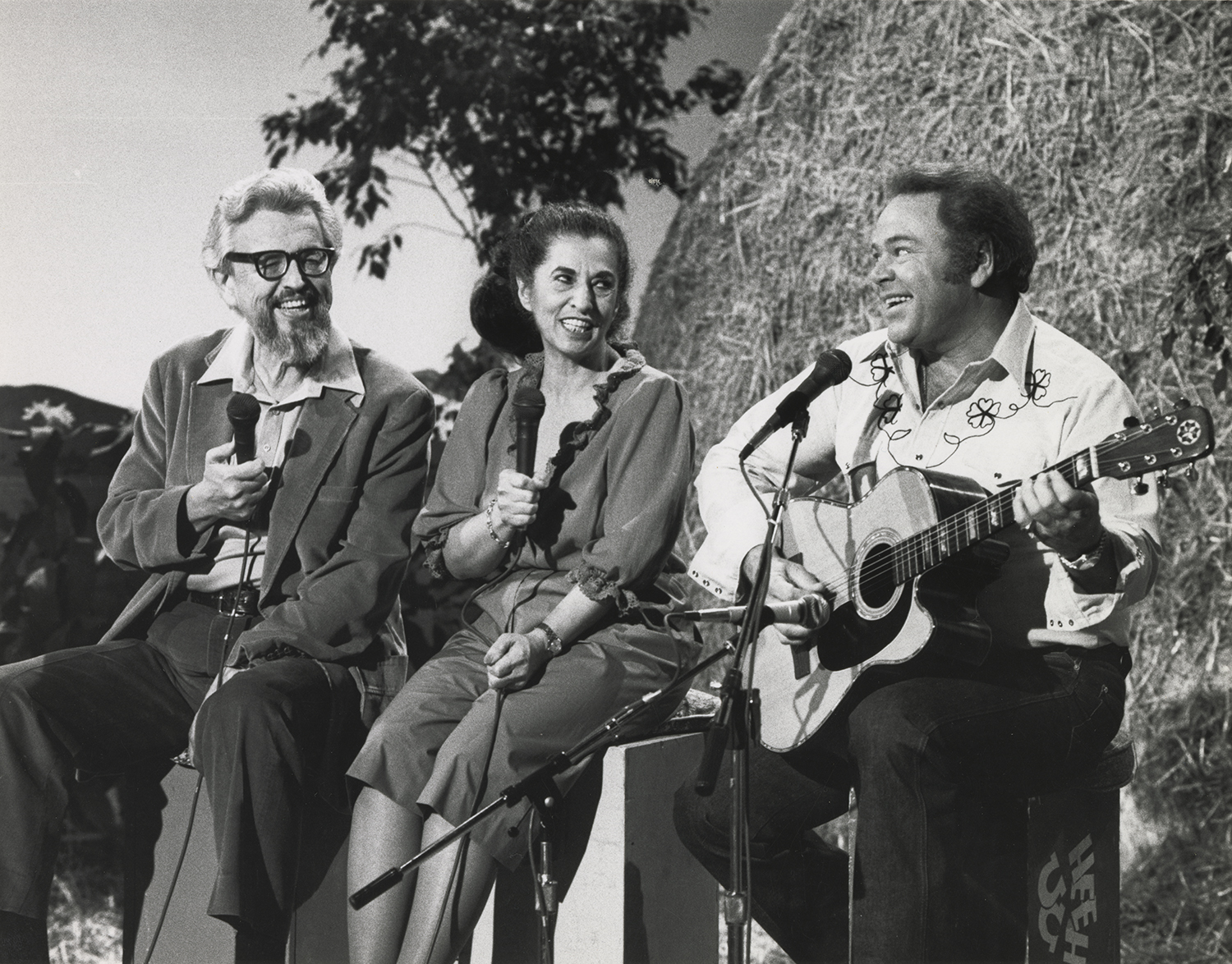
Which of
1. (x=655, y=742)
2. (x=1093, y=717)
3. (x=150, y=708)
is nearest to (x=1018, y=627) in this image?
(x=1093, y=717)

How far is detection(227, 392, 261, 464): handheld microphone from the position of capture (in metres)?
3.44

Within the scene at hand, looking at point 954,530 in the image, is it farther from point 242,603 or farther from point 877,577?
point 242,603

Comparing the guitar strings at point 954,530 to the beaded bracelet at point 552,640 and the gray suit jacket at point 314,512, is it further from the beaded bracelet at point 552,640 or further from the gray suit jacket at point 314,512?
the gray suit jacket at point 314,512

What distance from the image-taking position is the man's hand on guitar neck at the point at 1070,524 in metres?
2.82

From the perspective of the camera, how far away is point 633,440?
355cm

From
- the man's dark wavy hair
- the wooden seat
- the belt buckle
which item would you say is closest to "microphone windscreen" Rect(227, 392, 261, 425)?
the belt buckle

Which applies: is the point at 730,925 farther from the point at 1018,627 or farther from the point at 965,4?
the point at 965,4

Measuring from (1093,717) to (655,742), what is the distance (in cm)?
100

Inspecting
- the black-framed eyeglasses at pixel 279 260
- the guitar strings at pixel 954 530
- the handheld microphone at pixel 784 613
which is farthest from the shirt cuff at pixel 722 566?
the black-framed eyeglasses at pixel 279 260

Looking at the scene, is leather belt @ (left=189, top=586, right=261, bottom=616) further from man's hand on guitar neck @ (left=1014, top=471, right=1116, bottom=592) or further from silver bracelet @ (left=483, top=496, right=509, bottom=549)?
man's hand on guitar neck @ (left=1014, top=471, right=1116, bottom=592)

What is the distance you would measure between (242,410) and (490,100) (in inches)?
103

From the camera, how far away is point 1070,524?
112 inches

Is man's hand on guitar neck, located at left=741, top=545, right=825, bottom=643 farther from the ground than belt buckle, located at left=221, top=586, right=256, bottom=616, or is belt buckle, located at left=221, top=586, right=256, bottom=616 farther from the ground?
man's hand on guitar neck, located at left=741, top=545, right=825, bottom=643

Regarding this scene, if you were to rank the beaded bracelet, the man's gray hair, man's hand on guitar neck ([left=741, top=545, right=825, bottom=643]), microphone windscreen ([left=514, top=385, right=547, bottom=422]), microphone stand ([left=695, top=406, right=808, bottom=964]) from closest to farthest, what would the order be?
1. microphone stand ([left=695, top=406, right=808, bottom=964])
2. microphone windscreen ([left=514, top=385, right=547, bottom=422])
3. man's hand on guitar neck ([left=741, top=545, right=825, bottom=643])
4. the beaded bracelet
5. the man's gray hair
